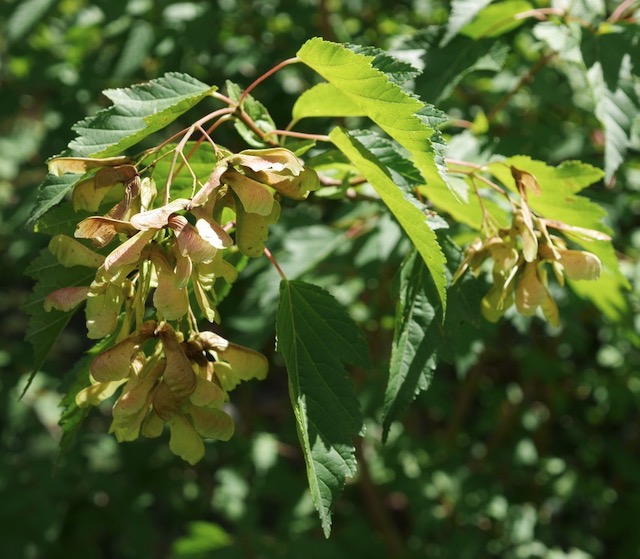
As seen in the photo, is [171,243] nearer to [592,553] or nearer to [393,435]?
[393,435]

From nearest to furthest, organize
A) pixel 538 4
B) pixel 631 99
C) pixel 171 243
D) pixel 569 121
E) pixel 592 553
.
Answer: pixel 171 243
pixel 631 99
pixel 538 4
pixel 569 121
pixel 592 553

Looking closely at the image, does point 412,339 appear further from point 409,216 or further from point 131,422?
point 131,422

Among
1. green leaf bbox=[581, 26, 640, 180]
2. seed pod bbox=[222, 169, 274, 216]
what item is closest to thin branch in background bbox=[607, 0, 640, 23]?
green leaf bbox=[581, 26, 640, 180]

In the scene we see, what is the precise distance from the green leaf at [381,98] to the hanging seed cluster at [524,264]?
0.17m

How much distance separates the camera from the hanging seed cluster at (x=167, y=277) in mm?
967

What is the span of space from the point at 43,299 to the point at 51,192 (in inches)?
6.8

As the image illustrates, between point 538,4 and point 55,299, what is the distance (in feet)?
4.32

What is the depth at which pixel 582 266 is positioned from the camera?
48.5 inches

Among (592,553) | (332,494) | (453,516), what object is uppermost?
(332,494)

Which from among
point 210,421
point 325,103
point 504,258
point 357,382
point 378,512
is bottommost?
point 378,512

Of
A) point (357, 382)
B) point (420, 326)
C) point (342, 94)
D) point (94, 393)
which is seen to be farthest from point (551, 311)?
point (357, 382)

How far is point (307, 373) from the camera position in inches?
46.6

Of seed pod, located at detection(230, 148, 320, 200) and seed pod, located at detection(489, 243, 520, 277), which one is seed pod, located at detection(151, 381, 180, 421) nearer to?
seed pod, located at detection(230, 148, 320, 200)

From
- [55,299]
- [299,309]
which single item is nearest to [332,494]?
[299,309]
